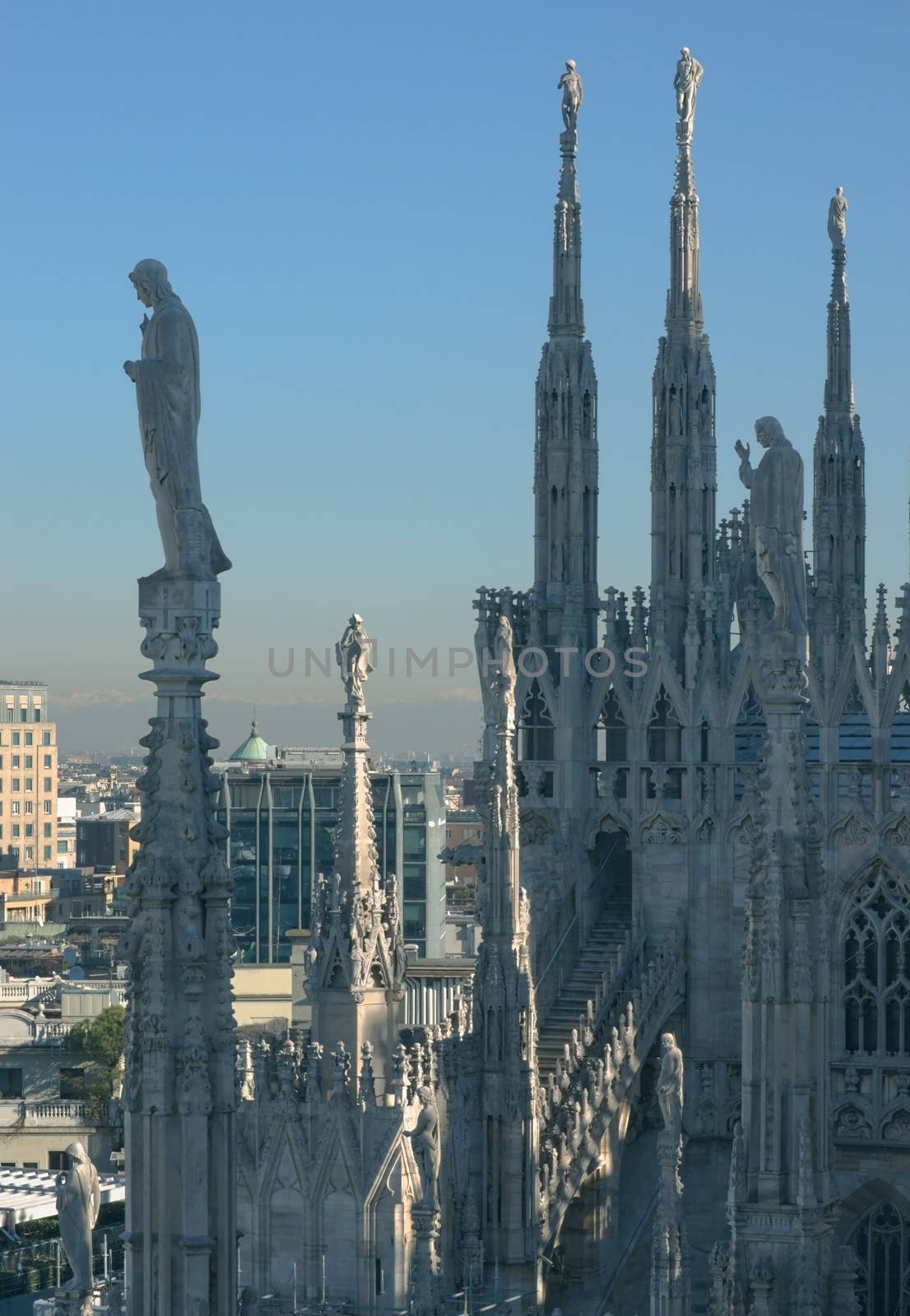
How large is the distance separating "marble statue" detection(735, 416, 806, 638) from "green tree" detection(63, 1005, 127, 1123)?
189 ft

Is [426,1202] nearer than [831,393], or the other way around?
[426,1202]

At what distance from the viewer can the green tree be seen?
7575 cm

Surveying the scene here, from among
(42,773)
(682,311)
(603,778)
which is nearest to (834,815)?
(603,778)

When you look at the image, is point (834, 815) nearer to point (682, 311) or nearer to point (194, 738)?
point (682, 311)

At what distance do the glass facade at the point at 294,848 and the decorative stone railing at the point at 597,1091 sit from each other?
6151 cm

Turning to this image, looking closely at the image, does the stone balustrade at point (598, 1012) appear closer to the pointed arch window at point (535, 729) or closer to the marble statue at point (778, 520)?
the pointed arch window at point (535, 729)

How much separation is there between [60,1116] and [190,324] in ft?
213

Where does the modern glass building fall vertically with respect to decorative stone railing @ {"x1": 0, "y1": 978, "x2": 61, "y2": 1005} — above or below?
above

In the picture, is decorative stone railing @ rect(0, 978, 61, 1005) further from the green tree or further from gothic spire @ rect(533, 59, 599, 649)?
gothic spire @ rect(533, 59, 599, 649)

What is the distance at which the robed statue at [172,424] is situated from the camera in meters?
13.3

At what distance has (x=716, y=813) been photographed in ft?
160

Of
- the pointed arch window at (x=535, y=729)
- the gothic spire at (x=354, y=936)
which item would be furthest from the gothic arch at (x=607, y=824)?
the gothic spire at (x=354, y=936)

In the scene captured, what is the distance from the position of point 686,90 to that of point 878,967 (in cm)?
1703

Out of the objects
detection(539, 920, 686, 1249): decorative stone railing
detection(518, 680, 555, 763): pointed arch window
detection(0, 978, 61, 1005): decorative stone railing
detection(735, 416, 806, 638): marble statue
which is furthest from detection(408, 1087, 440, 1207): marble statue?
detection(0, 978, 61, 1005): decorative stone railing
